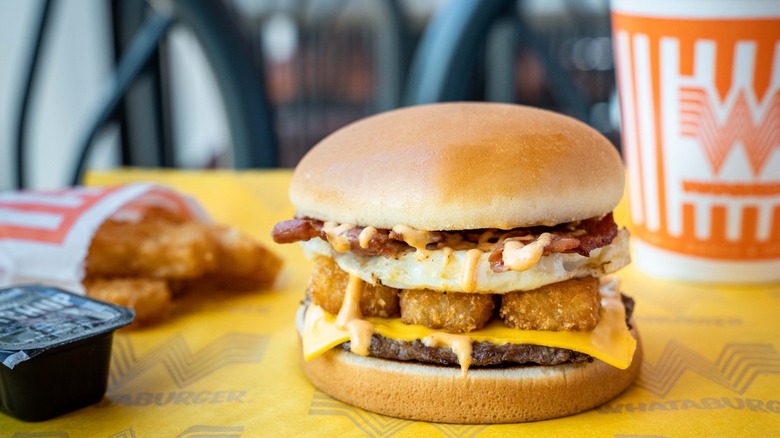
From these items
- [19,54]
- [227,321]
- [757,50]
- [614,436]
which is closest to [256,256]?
[227,321]

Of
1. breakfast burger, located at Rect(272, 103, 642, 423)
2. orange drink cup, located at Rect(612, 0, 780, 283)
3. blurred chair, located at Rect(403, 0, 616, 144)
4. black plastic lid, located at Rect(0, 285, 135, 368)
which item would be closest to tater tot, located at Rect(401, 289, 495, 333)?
breakfast burger, located at Rect(272, 103, 642, 423)

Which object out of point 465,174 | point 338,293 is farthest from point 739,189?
point 338,293

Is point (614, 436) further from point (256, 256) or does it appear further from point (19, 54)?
point (19, 54)

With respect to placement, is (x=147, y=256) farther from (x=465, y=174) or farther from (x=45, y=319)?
(x=465, y=174)

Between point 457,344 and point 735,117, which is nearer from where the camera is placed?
point 457,344

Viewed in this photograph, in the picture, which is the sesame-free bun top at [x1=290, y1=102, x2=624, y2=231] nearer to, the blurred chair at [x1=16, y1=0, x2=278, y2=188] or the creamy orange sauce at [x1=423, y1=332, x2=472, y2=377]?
the creamy orange sauce at [x1=423, y1=332, x2=472, y2=377]
